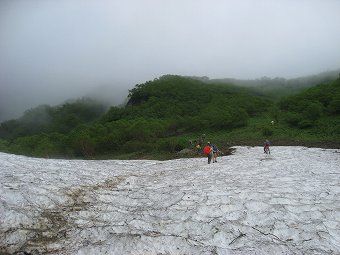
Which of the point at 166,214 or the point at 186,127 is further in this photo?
the point at 186,127

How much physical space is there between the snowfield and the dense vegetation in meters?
24.8

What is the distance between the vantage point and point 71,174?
19047 mm

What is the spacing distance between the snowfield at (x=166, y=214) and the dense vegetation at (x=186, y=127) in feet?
81.4

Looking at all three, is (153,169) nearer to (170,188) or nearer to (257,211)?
(170,188)

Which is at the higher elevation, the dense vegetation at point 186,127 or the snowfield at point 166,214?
the dense vegetation at point 186,127

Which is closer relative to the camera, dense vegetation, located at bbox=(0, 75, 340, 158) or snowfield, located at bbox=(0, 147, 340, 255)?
snowfield, located at bbox=(0, 147, 340, 255)

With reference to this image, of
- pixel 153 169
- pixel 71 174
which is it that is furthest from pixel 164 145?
pixel 71 174

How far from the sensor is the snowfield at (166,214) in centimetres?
1039

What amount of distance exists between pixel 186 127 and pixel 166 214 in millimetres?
73612

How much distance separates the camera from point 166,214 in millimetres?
13375

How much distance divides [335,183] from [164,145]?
34.3 meters

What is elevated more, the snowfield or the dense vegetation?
the dense vegetation

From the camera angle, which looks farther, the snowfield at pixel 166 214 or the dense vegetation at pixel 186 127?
the dense vegetation at pixel 186 127

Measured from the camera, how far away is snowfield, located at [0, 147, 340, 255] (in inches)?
409
